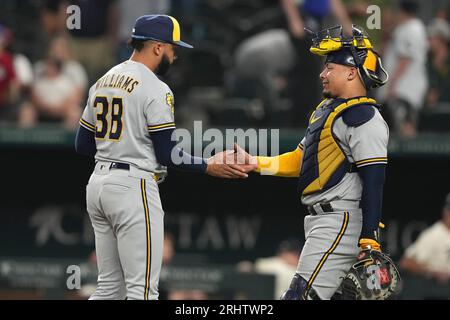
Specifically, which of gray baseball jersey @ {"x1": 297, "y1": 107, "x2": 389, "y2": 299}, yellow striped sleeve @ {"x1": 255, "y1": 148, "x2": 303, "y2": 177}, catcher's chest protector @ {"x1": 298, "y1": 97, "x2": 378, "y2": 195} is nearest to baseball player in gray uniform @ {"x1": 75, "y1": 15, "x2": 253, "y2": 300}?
yellow striped sleeve @ {"x1": 255, "y1": 148, "x2": 303, "y2": 177}

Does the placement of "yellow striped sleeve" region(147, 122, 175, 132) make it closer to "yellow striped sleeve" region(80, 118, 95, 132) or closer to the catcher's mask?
"yellow striped sleeve" region(80, 118, 95, 132)

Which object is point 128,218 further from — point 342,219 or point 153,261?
point 342,219

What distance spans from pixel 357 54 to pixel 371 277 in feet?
3.62

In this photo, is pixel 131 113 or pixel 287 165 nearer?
pixel 131 113

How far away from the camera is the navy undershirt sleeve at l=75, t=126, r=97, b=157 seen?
5605mm

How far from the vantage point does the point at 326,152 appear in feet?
→ 17.6

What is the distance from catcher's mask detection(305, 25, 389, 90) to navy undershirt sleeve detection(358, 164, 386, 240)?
48 centimetres

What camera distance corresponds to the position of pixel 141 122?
5363 mm

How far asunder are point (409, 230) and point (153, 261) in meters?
6.11

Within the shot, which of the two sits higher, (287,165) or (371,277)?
(287,165)
